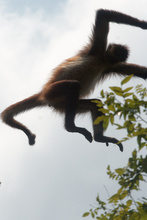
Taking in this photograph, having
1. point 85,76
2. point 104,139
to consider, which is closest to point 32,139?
point 104,139

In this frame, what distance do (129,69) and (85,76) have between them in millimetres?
980

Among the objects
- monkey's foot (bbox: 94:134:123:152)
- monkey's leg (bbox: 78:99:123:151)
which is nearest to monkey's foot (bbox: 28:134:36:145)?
monkey's leg (bbox: 78:99:123:151)

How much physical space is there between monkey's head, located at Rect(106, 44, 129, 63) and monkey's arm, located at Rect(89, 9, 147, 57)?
14 cm

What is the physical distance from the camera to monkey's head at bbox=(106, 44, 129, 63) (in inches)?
263

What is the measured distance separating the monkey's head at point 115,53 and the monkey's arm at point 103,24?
0.14m

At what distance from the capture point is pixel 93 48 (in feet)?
21.8

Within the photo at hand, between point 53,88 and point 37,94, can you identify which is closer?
point 53,88

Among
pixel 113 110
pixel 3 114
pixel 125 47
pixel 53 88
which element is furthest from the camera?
pixel 125 47

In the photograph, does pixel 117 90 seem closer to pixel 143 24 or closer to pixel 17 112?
pixel 143 24

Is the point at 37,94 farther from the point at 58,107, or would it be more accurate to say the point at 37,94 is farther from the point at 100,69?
the point at 100,69

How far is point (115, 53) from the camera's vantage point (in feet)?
22.0

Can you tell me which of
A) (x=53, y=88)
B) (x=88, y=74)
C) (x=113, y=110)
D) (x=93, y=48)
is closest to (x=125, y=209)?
(x=113, y=110)

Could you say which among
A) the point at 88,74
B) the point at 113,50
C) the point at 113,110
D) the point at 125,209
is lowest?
the point at 125,209

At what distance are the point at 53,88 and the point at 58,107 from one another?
503 millimetres
